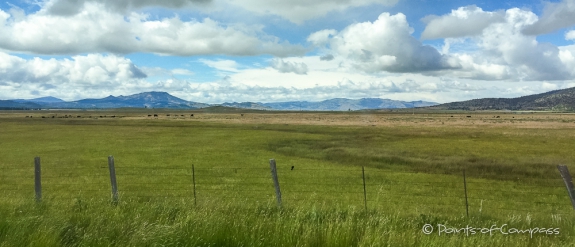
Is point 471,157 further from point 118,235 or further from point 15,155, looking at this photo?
point 15,155

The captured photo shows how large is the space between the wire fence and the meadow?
121 millimetres

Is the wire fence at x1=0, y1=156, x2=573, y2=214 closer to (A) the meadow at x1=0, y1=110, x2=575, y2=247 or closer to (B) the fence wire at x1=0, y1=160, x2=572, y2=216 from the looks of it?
(B) the fence wire at x1=0, y1=160, x2=572, y2=216

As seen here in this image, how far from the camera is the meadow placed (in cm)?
785

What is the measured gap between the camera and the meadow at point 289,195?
7852 millimetres

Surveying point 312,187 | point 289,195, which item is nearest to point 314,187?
point 312,187

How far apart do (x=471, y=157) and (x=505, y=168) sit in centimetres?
561

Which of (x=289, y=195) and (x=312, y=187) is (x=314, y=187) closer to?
(x=312, y=187)

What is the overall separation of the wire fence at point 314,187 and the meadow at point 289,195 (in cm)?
12

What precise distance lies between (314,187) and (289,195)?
3.49m

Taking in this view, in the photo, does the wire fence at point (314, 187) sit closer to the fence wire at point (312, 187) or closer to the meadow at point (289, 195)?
the fence wire at point (312, 187)

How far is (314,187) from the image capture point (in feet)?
79.5

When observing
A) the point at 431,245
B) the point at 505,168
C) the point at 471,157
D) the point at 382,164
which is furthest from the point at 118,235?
the point at 471,157

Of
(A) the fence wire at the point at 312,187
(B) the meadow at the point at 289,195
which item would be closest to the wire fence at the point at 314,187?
(A) the fence wire at the point at 312,187

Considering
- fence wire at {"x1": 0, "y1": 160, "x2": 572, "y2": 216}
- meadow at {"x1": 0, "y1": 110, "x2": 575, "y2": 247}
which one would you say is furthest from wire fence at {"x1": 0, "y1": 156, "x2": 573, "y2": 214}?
meadow at {"x1": 0, "y1": 110, "x2": 575, "y2": 247}
